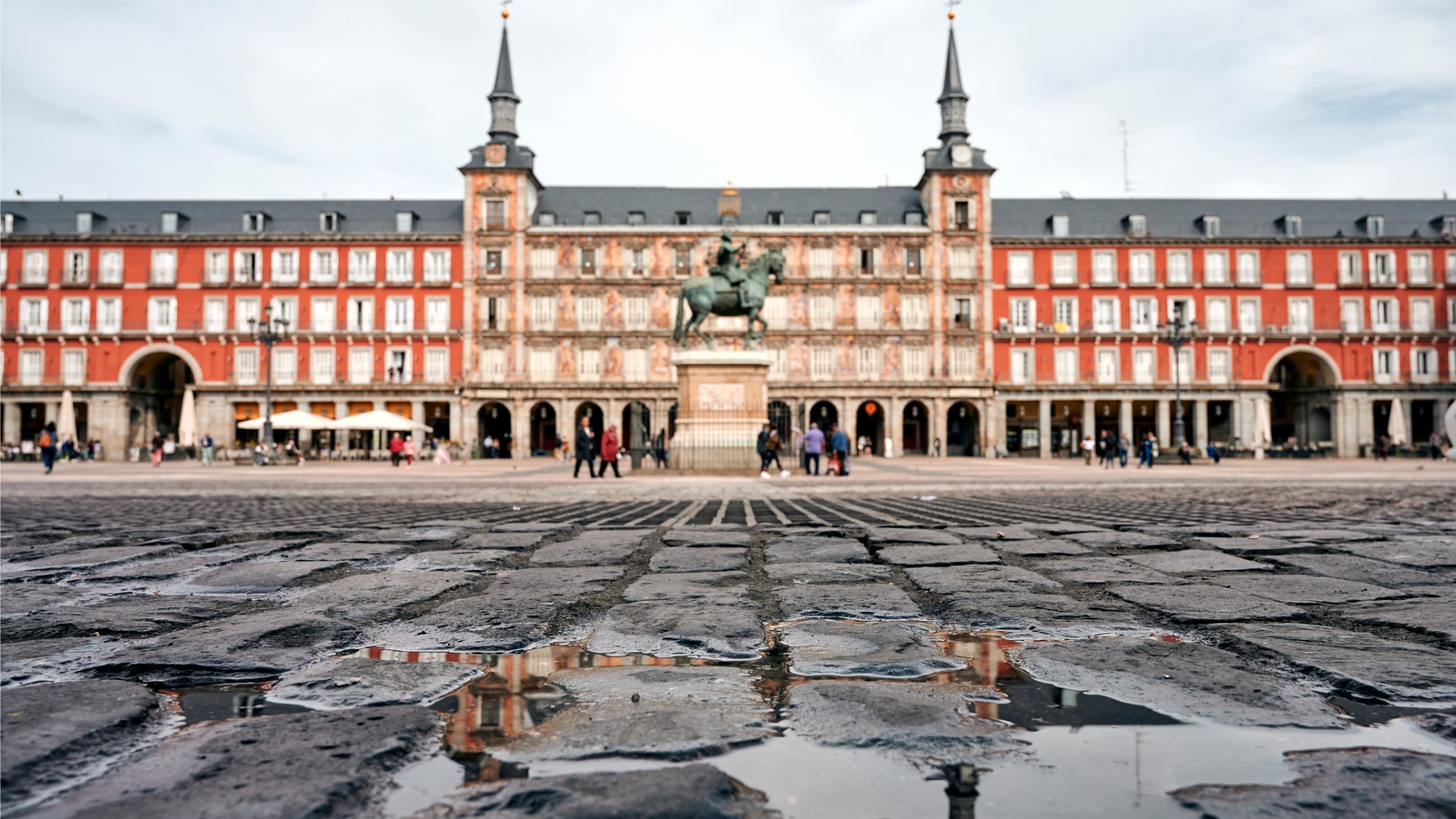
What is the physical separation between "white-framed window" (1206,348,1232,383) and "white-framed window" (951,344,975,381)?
12.3 m

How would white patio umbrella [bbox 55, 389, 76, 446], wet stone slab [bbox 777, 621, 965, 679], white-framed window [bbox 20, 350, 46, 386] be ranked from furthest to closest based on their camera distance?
white-framed window [bbox 20, 350, 46, 386] < white patio umbrella [bbox 55, 389, 76, 446] < wet stone slab [bbox 777, 621, 965, 679]

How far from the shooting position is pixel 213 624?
2.71 metres

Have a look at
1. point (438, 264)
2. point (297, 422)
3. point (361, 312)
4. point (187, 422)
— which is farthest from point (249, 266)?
point (297, 422)

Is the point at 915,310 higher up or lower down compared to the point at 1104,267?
lower down

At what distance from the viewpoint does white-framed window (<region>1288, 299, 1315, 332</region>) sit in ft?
150

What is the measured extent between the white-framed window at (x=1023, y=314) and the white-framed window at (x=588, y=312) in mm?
21669

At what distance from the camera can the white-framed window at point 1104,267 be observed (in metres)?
46.4

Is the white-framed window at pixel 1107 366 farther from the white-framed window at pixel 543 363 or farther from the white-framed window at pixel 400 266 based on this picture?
the white-framed window at pixel 400 266

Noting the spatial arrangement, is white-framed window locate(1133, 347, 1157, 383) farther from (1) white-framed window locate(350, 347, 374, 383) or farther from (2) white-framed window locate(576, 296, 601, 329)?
(1) white-framed window locate(350, 347, 374, 383)

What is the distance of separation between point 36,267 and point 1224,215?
62.9 meters

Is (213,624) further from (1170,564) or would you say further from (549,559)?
(1170,564)

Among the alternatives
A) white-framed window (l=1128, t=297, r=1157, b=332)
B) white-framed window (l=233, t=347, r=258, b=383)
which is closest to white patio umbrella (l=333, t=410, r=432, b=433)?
white-framed window (l=233, t=347, r=258, b=383)

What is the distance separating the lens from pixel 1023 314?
46406mm

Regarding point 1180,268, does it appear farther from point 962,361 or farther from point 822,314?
point 822,314
